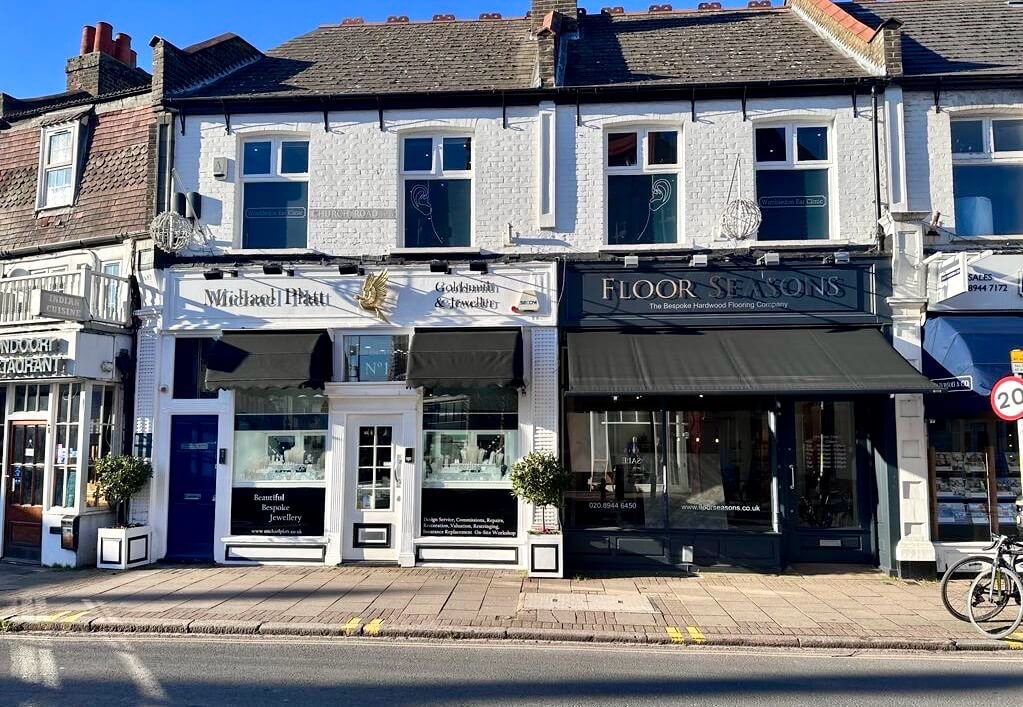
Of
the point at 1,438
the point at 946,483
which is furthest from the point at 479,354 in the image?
the point at 1,438

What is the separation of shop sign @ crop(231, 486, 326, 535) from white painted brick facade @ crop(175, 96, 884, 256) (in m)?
3.71

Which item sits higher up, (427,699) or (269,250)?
(269,250)

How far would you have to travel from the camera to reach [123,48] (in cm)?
1473

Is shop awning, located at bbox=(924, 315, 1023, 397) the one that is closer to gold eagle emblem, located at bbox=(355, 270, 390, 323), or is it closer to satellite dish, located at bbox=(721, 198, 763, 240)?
satellite dish, located at bbox=(721, 198, 763, 240)

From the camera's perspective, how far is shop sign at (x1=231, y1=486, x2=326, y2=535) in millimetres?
11047

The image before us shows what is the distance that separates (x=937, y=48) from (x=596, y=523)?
9.36 m

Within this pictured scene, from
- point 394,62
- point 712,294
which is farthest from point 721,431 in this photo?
point 394,62

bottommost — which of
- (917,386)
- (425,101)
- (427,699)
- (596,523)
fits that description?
(427,699)

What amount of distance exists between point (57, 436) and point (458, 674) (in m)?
8.50

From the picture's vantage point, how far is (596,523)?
1072 cm

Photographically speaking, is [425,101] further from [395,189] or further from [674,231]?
[674,231]

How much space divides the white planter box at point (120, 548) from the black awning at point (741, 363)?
665 cm

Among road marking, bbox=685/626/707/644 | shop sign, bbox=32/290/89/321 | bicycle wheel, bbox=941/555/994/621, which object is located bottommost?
road marking, bbox=685/626/707/644

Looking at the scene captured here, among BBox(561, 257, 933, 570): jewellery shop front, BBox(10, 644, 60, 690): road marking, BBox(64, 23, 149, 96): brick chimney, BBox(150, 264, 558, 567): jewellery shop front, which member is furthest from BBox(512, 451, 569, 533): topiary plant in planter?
BBox(64, 23, 149, 96): brick chimney
